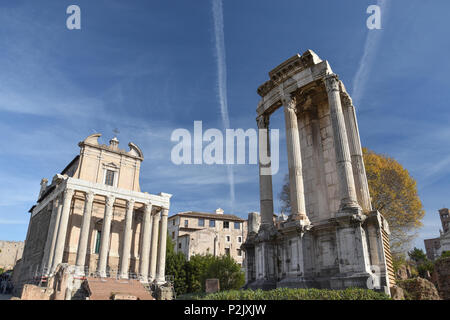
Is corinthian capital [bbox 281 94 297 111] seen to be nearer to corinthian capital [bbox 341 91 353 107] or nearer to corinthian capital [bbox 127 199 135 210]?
corinthian capital [bbox 341 91 353 107]

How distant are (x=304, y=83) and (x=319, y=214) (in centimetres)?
653

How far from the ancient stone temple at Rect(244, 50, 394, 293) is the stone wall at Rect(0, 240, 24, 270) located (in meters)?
83.1

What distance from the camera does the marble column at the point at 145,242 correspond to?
33.6 metres

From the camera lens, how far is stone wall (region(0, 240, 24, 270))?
74.3 m

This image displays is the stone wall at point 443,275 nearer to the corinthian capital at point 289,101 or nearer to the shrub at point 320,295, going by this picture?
the shrub at point 320,295

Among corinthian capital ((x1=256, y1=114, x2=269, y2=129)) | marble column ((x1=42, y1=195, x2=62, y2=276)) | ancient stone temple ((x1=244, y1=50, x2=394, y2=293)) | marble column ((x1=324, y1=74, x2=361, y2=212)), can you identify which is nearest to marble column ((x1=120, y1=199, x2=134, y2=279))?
marble column ((x1=42, y1=195, x2=62, y2=276))

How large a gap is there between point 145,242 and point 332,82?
1112 inches

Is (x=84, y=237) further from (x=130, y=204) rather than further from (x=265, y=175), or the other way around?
(x=265, y=175)

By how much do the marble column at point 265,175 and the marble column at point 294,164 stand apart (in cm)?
156

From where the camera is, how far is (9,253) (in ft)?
248

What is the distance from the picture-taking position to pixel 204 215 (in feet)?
200

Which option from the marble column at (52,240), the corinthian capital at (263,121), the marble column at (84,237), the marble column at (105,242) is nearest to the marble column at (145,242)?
the marble column at (105,242)

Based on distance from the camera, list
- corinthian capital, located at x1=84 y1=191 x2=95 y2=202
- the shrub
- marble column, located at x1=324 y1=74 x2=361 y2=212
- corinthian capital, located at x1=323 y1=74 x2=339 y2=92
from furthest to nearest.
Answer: corinthian capital, located at x1=84 y1=191 x2=95 y2=202 → corinthian capital, located at x1=323 y1=74 x2=339 y2=92 → marble column, located at x1=324 y1=74 x2=361 y2=212 → the shrub
